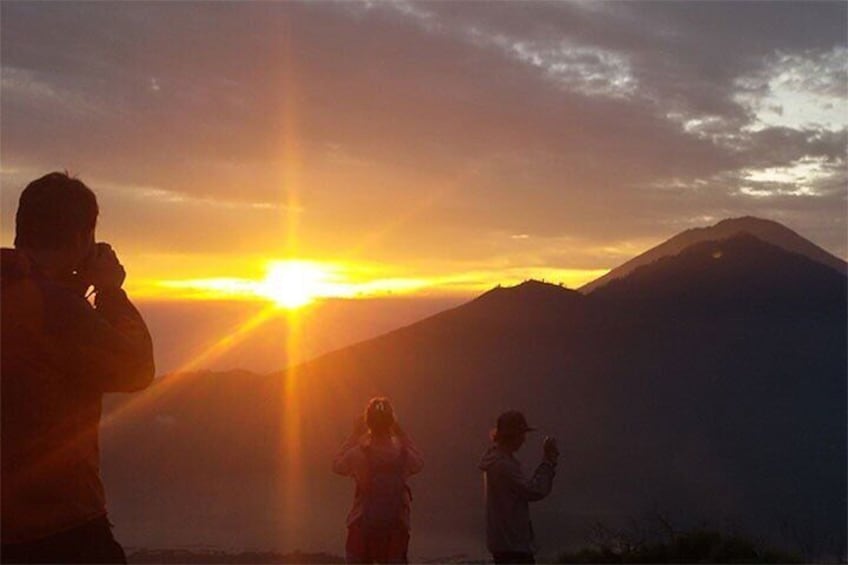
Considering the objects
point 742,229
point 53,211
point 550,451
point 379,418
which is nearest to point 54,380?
point 53,211

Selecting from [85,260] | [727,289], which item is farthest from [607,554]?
[727,289]

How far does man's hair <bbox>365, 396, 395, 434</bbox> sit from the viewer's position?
782 centimetres

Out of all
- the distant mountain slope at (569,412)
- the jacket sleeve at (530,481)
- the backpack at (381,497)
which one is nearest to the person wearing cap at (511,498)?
the jacket sleeve at (530,481)

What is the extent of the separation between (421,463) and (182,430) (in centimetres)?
4332

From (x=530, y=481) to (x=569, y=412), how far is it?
138 ft

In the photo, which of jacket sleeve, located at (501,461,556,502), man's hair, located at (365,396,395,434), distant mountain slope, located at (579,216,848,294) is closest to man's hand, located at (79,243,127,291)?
jacket sleeve, located at (501,461,556,502)

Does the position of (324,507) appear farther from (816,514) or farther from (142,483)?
(816,514)

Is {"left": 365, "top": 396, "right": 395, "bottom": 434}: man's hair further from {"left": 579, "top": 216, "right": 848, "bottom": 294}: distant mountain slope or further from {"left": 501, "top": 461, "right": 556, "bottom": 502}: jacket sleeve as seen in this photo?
{"left": 579, "top": 216, "right": 848, "bottom": 294}: distant mountain slope

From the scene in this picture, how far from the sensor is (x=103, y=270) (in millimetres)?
3348

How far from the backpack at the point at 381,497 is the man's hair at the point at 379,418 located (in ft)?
0.66

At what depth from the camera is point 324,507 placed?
126 ft

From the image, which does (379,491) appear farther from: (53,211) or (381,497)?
(53,211)

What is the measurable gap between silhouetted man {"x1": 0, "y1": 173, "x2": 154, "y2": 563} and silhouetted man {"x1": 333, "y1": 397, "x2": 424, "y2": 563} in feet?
15.0

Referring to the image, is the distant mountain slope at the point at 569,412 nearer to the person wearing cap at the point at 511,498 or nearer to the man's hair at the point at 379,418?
the man's hair at the point at 379,418
